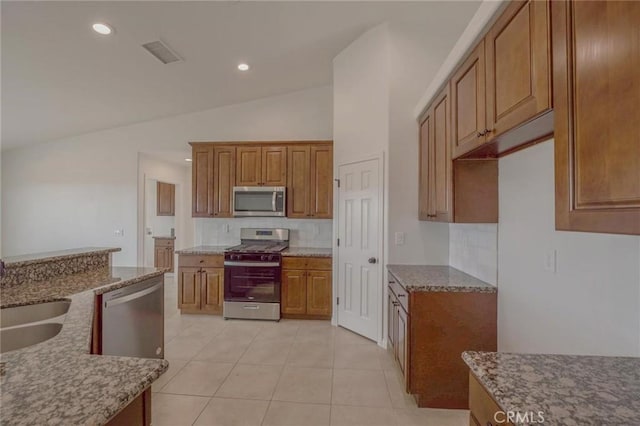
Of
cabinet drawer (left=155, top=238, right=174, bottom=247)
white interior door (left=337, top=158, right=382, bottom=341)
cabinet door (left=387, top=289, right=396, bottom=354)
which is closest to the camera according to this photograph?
cabinet door (left=387, top=289, right=396, bottom=354)

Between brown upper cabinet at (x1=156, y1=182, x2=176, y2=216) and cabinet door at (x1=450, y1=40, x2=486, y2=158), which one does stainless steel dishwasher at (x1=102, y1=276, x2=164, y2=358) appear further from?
brown upper cabinet at (x1=156, y1=182, x2=176, y2=216)

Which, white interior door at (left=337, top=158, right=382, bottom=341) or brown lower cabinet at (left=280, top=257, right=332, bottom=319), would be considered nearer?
white interior door at (left=337, top=158, right=382, bottom=341)

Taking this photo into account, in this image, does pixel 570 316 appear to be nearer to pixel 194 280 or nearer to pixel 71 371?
pixel 71 371

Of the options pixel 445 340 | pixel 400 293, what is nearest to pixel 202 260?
pixel 400 293

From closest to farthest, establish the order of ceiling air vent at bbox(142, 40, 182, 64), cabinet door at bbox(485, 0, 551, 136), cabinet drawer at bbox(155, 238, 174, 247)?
cabinet door at bbox(485, 0, 551, 136)
ceiling air vent at bbox(142, 40, 182, 64)
cabinet drawer at bbox(155, 238, 174, 247)

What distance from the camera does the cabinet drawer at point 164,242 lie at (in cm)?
655

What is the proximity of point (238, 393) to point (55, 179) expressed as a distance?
17.9ft

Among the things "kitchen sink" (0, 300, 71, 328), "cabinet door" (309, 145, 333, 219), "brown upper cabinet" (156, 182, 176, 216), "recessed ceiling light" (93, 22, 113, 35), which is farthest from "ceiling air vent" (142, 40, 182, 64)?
"brown upper cabinet" (156, 182, 176, 216)

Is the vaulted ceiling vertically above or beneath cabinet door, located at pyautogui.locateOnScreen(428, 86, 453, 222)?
above

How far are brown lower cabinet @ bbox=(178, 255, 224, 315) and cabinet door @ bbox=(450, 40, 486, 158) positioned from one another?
3.36 m

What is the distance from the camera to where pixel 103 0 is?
237 cm

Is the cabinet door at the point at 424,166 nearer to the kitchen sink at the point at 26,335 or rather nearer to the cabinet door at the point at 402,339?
the cabinet door at the point at 402,339

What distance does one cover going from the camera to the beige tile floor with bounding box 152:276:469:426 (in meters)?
2.06

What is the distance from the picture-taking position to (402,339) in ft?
7.68
